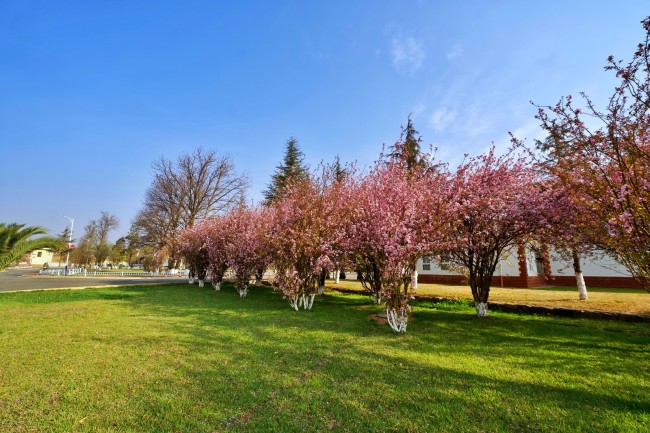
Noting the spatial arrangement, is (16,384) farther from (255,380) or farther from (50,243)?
(50,243)

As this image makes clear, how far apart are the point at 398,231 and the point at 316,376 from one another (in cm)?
421

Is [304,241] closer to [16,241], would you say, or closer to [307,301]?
[307,301]

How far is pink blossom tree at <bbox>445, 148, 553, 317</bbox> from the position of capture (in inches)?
356

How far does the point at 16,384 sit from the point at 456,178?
11.4 meters

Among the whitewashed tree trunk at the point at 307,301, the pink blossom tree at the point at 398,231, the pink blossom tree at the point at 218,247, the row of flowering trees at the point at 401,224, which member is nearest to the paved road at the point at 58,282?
the pink blossom tree at the point at 218,247

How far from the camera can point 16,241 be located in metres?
12.6

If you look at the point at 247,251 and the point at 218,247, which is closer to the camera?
the point at 247,251

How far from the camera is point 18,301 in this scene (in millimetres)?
12258

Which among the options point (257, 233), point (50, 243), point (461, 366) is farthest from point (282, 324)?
point (50, 243)

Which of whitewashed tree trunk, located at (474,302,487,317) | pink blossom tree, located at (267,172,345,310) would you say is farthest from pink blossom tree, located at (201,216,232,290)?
whitewashed tree trunk, located at (474,302,487,317)

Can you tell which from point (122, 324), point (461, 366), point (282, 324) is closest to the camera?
point (461, 366)

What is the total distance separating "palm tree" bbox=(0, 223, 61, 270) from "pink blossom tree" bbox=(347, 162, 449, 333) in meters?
13.5

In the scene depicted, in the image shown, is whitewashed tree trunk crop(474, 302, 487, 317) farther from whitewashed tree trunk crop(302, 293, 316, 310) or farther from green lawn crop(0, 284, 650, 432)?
whitewashed tree trunk crop(302, 293, 316, 310)

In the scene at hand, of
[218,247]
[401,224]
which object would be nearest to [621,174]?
[401,224]
